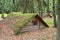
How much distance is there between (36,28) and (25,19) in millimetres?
1518

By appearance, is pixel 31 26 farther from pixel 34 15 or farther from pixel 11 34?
pixel 11 34

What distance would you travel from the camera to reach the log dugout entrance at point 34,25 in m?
14.2

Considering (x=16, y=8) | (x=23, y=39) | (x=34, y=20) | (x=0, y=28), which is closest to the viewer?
(x=23, y=39)

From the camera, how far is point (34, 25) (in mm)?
15086

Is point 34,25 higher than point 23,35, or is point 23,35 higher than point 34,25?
point 34,25

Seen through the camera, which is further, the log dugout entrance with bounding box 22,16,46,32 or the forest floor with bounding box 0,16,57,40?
the log dugout entrance with bounding box 22,16,46,32

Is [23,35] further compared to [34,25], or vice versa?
[34,25]

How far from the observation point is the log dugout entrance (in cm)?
1423

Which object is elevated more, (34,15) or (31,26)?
(34,15)

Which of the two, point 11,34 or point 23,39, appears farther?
point 11,34

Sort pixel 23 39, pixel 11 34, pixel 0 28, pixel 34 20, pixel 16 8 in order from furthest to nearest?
pixel 16 8
pixel 34 20
pixel 0 28
pixel 11 34
pixel 23 39

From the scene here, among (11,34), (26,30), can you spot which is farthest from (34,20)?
(11,34)

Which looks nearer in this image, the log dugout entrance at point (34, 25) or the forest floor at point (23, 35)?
the forest floor at point (23, 35)

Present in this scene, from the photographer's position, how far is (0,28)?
1403 cm
